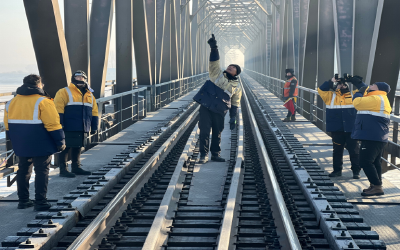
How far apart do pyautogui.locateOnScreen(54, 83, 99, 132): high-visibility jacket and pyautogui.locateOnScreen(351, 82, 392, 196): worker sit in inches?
150

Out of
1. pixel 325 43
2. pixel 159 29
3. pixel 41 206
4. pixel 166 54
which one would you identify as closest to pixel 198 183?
pixel 41 206

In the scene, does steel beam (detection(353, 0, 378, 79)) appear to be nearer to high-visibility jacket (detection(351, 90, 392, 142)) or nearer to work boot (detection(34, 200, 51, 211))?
high-visibility jacket (detection(351, 90, 392, 142))

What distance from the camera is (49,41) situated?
7.14 m

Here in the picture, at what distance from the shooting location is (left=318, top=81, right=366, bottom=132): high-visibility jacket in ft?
21.7

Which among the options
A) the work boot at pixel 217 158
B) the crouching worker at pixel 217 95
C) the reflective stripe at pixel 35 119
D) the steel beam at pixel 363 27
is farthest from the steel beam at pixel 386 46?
the reflective stripe at pixel 35 119

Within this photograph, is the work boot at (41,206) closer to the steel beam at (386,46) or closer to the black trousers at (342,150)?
the black trousers at (342,150)

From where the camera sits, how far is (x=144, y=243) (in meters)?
3.87

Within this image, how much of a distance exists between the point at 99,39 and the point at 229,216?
674 centimetres

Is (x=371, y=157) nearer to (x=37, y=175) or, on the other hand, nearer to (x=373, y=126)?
(x=373, y=126)

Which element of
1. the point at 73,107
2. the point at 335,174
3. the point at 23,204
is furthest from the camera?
the point at 335,174

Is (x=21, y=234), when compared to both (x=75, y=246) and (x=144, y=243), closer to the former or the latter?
(x=75, y=246)

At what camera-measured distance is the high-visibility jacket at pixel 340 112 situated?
6.60 metres

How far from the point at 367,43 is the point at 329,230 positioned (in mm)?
5783

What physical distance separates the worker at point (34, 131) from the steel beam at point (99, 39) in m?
4.87
